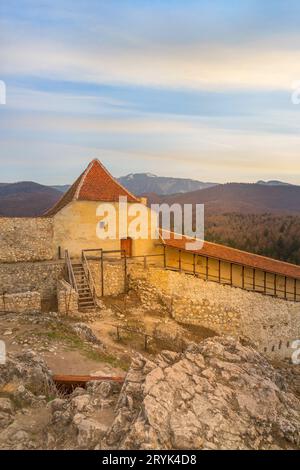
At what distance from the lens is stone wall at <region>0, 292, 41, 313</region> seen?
1377 cm

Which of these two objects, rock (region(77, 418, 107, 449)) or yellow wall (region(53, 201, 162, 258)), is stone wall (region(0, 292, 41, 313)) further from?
rock (region(77, 418, 107, 449))

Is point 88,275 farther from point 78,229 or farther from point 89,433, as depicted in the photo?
point 89,433

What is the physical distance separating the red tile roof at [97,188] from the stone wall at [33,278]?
3064 mm

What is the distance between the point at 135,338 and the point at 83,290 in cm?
396

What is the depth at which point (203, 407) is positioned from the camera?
205 inches

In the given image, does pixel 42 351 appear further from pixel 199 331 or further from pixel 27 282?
pixel 199 331

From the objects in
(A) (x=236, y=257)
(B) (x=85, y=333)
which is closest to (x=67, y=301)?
(B) (x=85, y=333)

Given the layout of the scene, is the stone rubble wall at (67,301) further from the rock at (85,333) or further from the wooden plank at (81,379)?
the wooden plank at (81,379)

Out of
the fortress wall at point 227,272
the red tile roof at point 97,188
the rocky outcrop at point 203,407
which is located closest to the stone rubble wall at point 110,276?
the fortress wall at point 227,272

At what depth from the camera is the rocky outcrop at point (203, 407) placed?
471cm

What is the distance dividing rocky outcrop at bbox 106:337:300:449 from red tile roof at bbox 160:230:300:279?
13.5m

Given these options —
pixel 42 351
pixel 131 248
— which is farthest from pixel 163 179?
pixel 42 351

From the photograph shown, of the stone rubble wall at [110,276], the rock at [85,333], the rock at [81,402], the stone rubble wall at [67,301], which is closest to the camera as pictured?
the rock at [81,402]
